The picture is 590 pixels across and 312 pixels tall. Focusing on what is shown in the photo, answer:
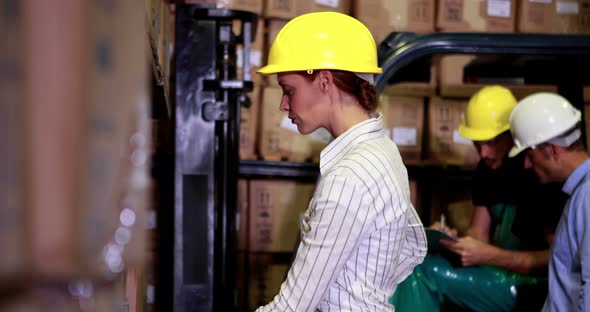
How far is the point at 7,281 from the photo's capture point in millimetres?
332

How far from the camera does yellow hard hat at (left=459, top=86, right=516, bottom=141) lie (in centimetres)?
421

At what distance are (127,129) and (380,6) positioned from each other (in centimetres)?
429

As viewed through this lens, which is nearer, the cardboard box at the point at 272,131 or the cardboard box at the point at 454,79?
the cardboard box at the point at 272,131

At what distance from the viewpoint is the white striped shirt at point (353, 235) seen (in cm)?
188

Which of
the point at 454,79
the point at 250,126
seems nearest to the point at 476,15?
the point at 454,79

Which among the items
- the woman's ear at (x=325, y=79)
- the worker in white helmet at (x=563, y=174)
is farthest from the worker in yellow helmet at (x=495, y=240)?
the woman's ear at (x=325, y=79)

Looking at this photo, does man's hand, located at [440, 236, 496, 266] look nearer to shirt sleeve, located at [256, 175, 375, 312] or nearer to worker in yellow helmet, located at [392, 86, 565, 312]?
worker in yellow helmet, located at [392, 86, 565, 312]

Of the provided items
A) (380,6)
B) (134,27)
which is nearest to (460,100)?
(380,6)

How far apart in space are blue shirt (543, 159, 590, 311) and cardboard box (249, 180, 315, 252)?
1807 mm

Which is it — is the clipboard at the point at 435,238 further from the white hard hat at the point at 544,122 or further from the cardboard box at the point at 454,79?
the cardboard box at the point at 454,79

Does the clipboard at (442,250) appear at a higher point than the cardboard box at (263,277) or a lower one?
higher

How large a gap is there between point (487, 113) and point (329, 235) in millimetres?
2587

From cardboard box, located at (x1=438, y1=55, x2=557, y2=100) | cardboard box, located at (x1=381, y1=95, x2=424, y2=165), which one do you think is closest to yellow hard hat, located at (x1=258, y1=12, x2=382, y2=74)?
cardboard box, located at (x1=381, y1=95, x2=424, y2=165)

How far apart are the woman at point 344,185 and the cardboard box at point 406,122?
92.4 inches
